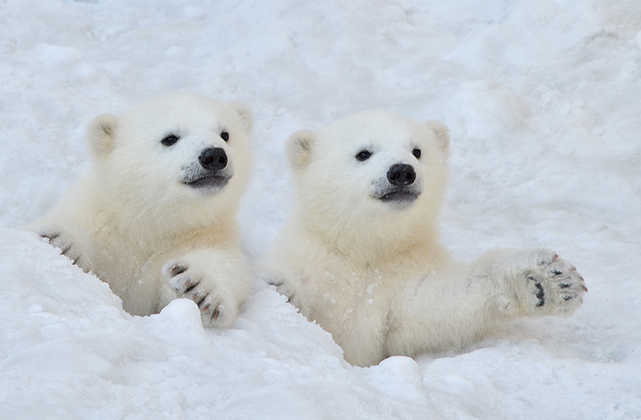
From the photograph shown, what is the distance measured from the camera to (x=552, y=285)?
14.2ft

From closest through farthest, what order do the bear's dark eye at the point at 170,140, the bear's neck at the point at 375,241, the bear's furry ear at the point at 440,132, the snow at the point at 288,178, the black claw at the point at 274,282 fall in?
the snow at the point at 288,178 → the black claw at the point at 274,282 → the bear's dark eye at the point at 170,140 → the bear's neck at the point at 375,241 → the bear's furry ear at the point at 440,132

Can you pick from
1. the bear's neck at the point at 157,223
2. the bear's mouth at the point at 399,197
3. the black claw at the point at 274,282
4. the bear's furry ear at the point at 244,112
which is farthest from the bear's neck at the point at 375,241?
the bear's furry ear at the point at 244,112

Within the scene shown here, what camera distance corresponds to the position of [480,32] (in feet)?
29.1

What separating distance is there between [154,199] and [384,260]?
1.67 metres

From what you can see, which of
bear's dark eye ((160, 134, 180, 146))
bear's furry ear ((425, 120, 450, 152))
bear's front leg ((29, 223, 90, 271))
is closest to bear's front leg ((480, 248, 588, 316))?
bear's furry ear ((425, 120, 450, 152))

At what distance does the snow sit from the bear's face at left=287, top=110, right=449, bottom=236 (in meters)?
0.92

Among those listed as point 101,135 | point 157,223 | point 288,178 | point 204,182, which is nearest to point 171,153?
point 204,182

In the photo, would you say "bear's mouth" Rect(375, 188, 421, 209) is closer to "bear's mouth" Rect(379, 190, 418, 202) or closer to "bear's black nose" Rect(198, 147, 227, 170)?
"bear's mouth" Rect(379, 190, 418, 202)

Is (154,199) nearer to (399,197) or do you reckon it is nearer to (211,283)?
(211,283)

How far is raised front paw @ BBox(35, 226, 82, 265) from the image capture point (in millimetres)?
4352

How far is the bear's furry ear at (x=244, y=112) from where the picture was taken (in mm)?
5699

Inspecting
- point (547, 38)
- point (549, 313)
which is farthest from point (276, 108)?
point (549, 313)

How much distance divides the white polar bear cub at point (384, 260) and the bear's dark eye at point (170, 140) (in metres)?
0.87

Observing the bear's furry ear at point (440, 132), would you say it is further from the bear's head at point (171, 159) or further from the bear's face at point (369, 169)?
the bear's head at point (171, 159)
